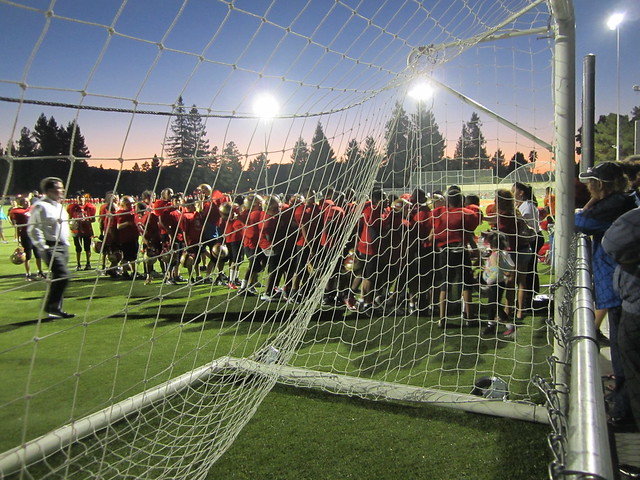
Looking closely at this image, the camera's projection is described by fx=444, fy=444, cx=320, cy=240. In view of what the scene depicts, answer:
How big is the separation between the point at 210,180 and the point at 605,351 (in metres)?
3.84

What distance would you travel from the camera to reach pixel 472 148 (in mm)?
4613

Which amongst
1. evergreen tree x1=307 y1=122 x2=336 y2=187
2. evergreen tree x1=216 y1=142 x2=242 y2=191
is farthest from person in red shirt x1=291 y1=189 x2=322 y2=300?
evergreen tree x1=216 y1=142 x2=242 y2=191

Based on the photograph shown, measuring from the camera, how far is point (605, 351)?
4.03 meters

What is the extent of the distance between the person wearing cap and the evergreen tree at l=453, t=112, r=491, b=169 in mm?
1425

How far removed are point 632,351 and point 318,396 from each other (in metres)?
2.05

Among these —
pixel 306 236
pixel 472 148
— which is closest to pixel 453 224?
pixel 472 148

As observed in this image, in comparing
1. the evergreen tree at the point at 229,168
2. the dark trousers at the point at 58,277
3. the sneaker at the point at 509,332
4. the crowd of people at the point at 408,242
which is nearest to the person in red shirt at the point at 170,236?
the crowd of people at the point at 408,242

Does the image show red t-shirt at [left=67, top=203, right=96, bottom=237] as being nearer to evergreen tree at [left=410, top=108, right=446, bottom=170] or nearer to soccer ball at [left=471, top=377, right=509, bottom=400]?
soccer ball at [left=471, top=377, right=509, bottom=400]

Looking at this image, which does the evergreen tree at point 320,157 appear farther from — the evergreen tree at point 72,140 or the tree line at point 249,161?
the evergreen tree at point 72,140

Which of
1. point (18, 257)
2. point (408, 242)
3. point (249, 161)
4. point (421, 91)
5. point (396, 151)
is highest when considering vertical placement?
point (421, 91)

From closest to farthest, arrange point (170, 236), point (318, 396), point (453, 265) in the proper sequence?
point (318, 396)
point (453, 265)
point (170, 236)

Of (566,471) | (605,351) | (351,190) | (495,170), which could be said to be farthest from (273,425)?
(495,170)

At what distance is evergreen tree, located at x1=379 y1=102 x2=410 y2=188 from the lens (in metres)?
4.04

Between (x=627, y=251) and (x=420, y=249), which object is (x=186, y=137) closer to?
(x=627, y=251)
